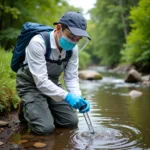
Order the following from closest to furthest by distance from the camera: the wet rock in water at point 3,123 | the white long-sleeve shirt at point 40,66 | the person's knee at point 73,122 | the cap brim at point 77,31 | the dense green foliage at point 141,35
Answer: the cap brim at point 77,31 → the white long-sleeve shirt at point 40,66 → the wet rock in water at point 3,123 → the person's knee at point 73,122 → the dense green foliage at point 141,35

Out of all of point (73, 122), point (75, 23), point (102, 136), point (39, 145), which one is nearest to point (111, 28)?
point (73, 122)

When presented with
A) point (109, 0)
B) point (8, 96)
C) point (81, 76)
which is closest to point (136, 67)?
point (81, 76)

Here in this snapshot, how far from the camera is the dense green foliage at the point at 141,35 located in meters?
15.1

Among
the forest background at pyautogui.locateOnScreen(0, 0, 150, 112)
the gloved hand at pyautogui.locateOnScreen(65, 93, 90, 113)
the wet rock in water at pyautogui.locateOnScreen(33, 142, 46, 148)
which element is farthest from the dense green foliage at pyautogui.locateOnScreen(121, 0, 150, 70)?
the wet rock in water at pyautogui.locateOnScreen(33, 142, 46, 148)

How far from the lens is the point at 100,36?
94.9 ft

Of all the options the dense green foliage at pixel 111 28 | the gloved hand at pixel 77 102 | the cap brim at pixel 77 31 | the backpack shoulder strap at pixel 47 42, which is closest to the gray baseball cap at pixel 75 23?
the cap brim at pixel 77 31

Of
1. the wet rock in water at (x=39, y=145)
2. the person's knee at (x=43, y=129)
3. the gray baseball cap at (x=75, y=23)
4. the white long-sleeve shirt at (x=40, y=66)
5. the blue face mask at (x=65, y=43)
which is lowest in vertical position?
the wet rock in water at (x=39, y=145)

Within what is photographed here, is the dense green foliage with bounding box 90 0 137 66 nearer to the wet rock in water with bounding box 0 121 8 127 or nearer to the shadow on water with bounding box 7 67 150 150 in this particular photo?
the shadow on water with bounding box 7 67 150 150

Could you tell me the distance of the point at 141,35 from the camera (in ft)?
52.3

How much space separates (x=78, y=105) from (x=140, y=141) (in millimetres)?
849

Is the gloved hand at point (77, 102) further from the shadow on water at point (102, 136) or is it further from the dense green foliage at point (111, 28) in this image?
the dense green foliage at point (111, 28)

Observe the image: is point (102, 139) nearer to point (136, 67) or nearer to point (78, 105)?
point (78, 105)

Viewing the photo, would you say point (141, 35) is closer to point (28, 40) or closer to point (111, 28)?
point (111, 28)

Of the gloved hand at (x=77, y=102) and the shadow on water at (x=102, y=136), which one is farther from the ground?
the gloved hand at (x=77, y=102)
